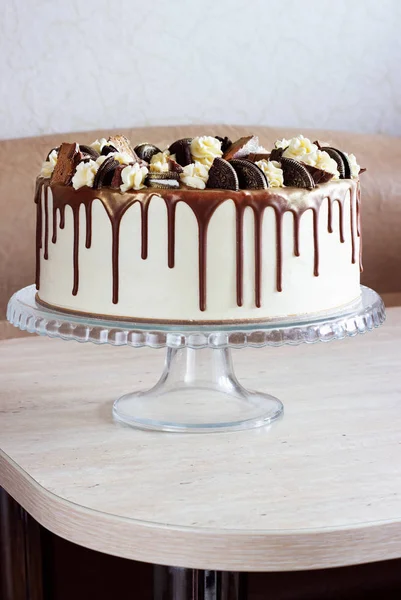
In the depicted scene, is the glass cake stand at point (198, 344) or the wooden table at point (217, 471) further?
the glass cake stand at point (198, 344)

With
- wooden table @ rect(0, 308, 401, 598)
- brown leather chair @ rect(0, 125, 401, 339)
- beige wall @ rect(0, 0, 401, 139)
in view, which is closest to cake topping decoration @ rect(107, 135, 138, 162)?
wooden table @ rect(0, 308, 401, 598)

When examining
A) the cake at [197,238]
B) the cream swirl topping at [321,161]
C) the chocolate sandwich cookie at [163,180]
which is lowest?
the cake at [197,238]

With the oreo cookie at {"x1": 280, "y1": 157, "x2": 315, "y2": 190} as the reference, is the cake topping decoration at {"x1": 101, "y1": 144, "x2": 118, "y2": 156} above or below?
above

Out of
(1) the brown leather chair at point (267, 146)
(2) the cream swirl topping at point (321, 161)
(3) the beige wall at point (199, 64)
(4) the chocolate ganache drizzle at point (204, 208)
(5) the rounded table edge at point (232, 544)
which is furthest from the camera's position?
(3) the beige wall at point (199, 64)

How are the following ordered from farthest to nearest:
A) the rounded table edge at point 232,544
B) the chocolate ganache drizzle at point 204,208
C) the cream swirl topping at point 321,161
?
the cream swirl topping at point 321,161
the chocolate ganache drizzle at point 204,208
the rounded table edge at point 232,544

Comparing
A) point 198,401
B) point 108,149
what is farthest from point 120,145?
point 198,401

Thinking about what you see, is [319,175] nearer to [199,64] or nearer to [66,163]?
[66,163]

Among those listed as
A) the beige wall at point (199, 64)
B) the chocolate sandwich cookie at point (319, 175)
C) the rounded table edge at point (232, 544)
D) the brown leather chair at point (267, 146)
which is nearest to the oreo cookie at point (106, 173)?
the chocolate sandwich cookie at point (319, 175)

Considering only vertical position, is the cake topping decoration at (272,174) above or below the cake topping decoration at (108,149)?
below

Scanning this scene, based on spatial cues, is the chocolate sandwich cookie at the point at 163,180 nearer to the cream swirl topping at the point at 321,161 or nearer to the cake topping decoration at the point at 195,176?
the cake topping decoration at the point at 195,176

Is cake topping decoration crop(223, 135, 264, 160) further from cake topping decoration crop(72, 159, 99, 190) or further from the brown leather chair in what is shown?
the brown leather chair
